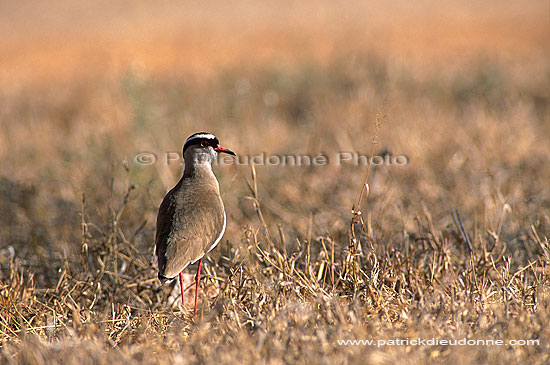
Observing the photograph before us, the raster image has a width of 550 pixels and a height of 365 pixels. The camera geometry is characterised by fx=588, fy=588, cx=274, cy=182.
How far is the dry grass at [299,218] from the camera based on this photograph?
2.91m

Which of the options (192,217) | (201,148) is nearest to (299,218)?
(201,148)

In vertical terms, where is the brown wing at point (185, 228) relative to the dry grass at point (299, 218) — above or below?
above

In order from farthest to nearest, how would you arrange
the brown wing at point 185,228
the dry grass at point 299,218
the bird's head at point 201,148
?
the bird's head at point 201,148
the brown wing at point 185,228
the dry grass at point 299,218

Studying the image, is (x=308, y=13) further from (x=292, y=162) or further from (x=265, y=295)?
(x=265, y=295)

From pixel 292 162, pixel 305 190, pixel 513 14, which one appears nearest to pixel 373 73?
pixel 292 162

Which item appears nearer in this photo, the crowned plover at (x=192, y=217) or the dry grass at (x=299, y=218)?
the dry grass at (x=299, y=218)

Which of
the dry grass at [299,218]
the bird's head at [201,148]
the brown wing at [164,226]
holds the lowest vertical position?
the dry grass at [299,218]

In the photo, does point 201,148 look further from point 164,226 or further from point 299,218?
point 299,218

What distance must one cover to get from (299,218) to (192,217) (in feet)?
6.87

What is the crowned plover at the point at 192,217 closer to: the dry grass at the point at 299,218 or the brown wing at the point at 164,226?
the brown wing at the point at 164,226

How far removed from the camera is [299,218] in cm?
538

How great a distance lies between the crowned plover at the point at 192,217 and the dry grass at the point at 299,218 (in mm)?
269

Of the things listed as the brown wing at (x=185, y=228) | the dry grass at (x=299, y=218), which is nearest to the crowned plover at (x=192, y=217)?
the brown wing at (x=185, y=228)

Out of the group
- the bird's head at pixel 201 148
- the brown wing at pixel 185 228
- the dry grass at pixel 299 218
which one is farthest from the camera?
the bird's head at pixel 201 148
